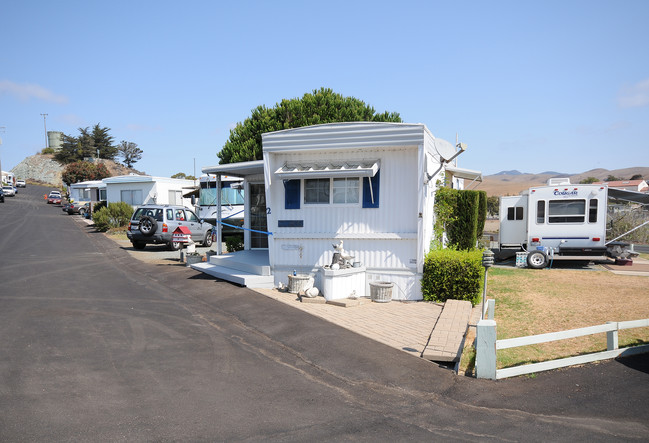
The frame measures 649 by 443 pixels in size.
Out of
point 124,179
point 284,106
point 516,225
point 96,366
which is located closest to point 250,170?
point 96,366

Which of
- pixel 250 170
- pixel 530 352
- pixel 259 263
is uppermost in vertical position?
pixel 250 170

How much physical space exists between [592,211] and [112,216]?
23.0 meters

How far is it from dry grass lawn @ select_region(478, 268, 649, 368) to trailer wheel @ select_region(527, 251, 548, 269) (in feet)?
3.72

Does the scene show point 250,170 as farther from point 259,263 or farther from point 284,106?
point 284,106

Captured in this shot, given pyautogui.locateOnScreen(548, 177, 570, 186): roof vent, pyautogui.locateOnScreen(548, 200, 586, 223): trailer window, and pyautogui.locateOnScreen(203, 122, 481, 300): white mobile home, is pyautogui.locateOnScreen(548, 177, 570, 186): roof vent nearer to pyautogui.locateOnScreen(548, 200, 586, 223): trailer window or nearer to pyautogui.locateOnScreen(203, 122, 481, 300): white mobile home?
pyautogui.locateOnScreen(548, 200, 586, 223): trailer window

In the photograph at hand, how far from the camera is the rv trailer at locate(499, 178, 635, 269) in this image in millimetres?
13680

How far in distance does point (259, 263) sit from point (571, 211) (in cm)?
1034

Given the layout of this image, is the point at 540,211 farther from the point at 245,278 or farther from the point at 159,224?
the point at 159,224

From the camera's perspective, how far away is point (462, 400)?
15.2 feet

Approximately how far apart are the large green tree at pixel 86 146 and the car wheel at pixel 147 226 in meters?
60.3

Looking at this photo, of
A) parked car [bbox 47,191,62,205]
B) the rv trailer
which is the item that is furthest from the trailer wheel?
parked car [bbox 47,191,62,205]

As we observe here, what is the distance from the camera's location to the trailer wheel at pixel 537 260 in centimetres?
1395

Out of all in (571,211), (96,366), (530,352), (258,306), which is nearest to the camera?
(96,366)

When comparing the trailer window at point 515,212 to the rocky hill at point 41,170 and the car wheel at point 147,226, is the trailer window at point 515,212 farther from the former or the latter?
the rocky hill at point 41,170
